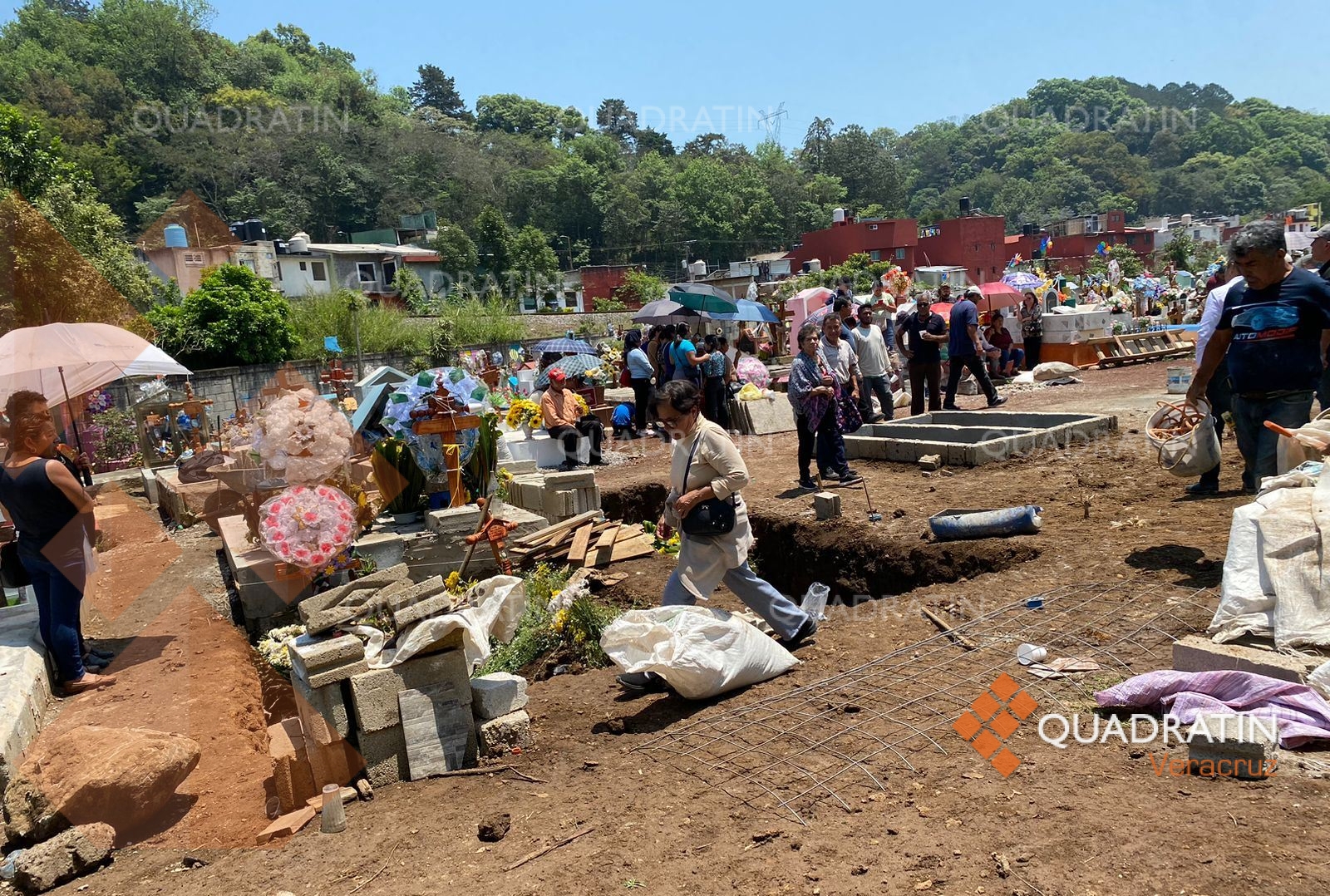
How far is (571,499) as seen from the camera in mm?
8562

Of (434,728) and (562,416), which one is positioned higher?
(562,416)

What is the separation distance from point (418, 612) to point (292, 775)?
3.12 ft

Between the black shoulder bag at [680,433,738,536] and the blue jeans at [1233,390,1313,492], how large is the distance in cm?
290

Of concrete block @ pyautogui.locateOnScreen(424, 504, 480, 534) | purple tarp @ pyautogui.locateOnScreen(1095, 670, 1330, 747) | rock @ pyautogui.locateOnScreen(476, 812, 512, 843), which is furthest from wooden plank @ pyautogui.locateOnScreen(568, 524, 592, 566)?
purple tarp @ pyautogui.locateOnScreen(1095, 670, 1330, 747)

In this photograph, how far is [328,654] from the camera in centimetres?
427

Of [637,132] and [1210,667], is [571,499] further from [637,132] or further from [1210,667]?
→ [637,132]

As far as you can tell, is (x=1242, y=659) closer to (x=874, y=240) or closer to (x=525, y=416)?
(x=525, y=416)

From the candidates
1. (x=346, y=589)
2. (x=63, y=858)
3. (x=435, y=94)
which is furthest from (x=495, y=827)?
(x=435, y=94)

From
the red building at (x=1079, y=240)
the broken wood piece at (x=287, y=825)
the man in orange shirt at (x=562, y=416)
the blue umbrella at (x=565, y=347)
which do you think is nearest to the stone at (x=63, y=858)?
the broken wood piece at (x=287, y=825)

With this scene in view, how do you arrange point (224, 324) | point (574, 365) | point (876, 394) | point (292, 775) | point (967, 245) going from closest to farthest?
point (292, 775) → point (876, 394) → point (574, 365) → point (224, 324) → point (967, 245)

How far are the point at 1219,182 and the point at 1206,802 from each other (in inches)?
5479

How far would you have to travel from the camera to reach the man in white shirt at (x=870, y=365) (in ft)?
34.3

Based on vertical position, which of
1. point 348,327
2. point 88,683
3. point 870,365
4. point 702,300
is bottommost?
point 88,683

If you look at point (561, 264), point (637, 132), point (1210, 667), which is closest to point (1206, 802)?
point (1210, 667)
